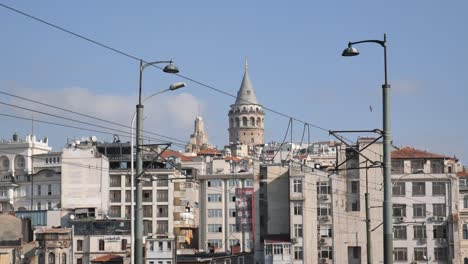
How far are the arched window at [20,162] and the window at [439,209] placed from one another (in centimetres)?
6821

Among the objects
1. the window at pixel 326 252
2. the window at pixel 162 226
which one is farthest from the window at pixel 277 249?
the window at pixel 162 226

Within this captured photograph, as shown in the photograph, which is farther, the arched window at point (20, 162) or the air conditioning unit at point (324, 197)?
the arched window at point (20, 162)

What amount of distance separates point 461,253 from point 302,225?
50.6 feet

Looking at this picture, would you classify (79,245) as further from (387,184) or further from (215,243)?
(387,184)

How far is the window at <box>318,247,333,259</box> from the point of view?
96688 millimetres

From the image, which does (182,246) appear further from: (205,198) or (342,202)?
(342,202)

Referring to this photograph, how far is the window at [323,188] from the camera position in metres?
98.8

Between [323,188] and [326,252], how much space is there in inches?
254

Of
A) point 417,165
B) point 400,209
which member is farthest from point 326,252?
point 417,165

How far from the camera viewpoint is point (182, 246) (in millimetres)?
117562

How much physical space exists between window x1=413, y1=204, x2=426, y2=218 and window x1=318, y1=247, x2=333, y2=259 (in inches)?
338

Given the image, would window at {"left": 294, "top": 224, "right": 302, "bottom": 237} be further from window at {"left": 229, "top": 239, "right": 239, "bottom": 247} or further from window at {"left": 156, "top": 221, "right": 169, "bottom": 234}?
window at {"left": 156, "top": 221, "right": 169, "bottom": 234}

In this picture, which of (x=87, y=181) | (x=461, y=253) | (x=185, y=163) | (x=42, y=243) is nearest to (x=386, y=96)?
(x=42, y=243)

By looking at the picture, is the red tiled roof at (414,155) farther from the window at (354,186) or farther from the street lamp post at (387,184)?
the street lamp post at (387,184)
